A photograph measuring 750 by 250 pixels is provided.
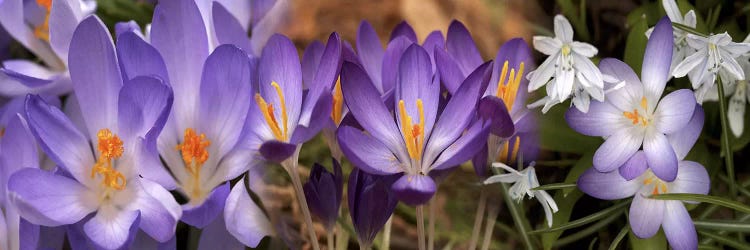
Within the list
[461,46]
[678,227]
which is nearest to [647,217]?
[678,227]

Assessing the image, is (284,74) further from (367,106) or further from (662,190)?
(662,190)

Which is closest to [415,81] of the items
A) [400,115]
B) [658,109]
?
[400,115]

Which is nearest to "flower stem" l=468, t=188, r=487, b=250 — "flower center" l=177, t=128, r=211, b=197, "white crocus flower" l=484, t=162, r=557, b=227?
"white crocus flower" l=484, t=162, r=557, b=227

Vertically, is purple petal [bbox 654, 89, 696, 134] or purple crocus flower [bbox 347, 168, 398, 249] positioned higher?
purple petal [bbox 654, 89, 696, 134]

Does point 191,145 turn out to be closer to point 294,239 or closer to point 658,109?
point 294,239

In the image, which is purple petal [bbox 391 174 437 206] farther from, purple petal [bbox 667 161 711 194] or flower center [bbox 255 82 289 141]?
purple petal [bbox 667 161 711 194]

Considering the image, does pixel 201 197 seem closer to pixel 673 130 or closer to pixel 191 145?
pixel 191 145

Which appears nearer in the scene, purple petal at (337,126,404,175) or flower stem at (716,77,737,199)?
purple petal at (337,126,404,175)
